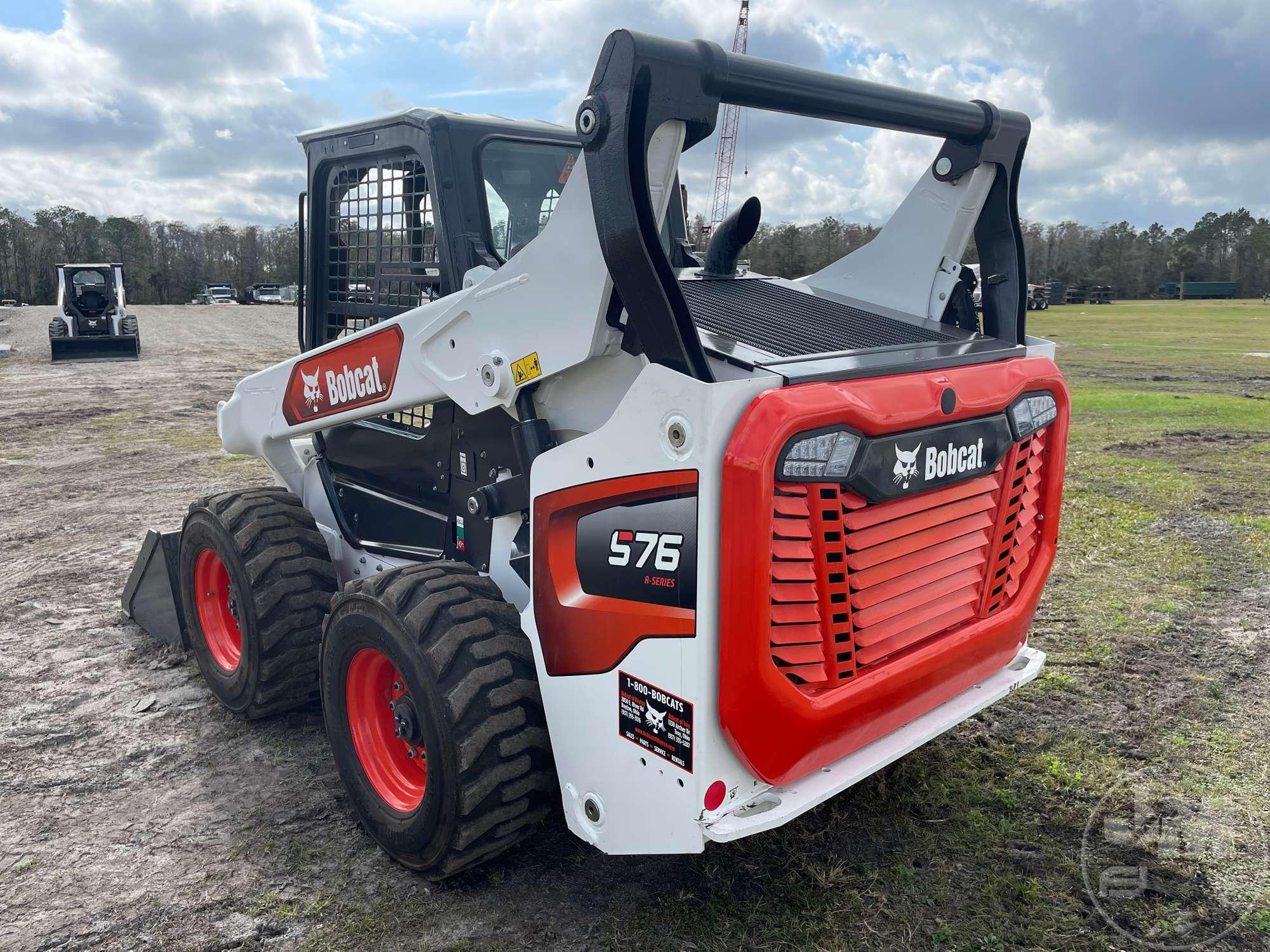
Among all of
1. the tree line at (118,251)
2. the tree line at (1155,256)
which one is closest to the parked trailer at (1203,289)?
the tree line at (1155,256)

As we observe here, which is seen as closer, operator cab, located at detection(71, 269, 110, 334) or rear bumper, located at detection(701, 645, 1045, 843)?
rear bumper, located at detection(701, 645, 1045, 843)

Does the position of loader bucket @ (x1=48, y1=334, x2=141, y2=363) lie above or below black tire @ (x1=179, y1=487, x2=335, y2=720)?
above

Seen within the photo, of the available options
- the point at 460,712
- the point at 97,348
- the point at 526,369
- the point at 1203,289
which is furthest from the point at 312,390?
the point at 1203,289

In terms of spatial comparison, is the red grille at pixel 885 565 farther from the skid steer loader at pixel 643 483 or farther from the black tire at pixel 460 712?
the black tire at pixel 460 712

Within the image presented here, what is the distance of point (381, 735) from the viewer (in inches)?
128

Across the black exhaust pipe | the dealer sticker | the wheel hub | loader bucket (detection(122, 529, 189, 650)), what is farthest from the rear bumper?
loader bucket (detection(122, 529, 189, 650))

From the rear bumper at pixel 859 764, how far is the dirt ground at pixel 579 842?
1.71 ft

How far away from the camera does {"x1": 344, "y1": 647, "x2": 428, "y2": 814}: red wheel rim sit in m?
3.15

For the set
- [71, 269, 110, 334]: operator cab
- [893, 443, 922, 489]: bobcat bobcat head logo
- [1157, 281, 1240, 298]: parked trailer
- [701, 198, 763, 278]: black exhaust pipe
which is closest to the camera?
[893, 443, 922, 489]: bobcat bobcat head logo

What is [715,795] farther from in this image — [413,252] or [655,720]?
[413,252]

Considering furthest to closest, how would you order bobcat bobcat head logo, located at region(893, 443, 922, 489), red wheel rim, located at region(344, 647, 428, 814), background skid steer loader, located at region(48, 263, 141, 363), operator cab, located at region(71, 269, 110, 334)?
1. operator cab, located at region(71, 269, 110, 334)
2. background skid steer loader, located at region(48, 263, 141, 363)
3. red wheel rim, located at region(344, 647, 428, 814)
4. bobcat bobcat head logo, located at region(893, 443, 922, 489)

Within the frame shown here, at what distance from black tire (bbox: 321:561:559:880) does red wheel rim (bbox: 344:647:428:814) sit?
0.10 m

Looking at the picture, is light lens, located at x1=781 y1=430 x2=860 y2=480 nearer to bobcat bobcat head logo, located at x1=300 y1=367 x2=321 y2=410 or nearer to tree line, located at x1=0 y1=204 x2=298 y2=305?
bobcat bobcat head logo, located at x1=300 y1=367 x2=321 y2=410

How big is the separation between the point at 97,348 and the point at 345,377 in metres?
21.1
